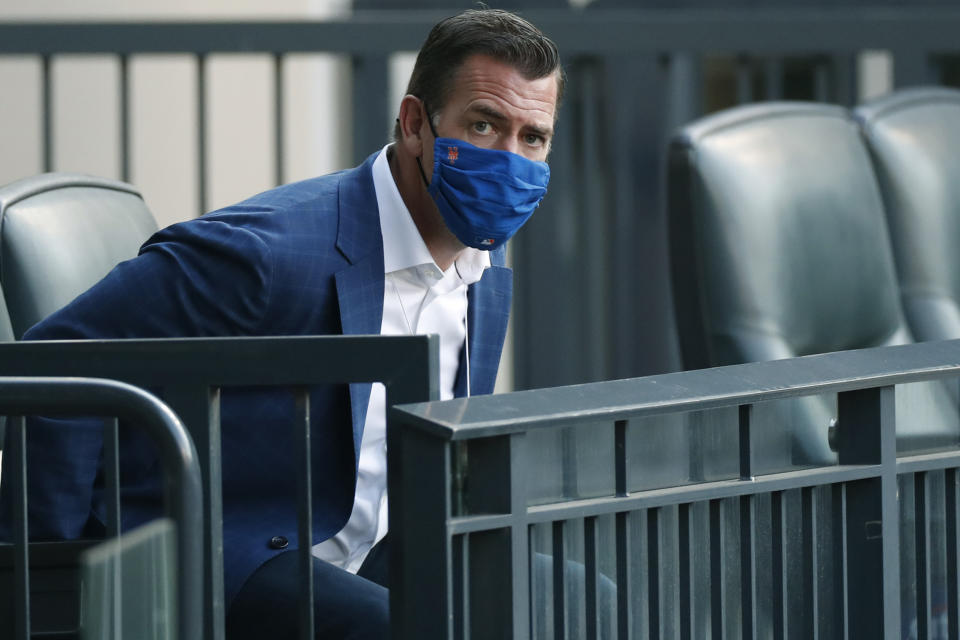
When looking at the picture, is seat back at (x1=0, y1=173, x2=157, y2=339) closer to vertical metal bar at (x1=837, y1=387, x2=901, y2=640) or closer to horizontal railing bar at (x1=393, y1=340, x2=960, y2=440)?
horizontal railing bar at (x1=393, y1=340, x2=960, y2=440)

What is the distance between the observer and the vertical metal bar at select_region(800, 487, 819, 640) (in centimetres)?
147

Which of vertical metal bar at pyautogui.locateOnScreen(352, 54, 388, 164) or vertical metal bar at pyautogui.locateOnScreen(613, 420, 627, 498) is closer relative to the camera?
vertical metal bar at pyautogui.locateOnScreen(613, 420, 627, 498)

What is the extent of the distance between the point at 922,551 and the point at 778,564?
0.22 m

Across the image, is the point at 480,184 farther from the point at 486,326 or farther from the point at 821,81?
the point at 821,81

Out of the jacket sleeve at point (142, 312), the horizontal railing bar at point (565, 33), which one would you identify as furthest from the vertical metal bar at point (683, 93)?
the jacket sleeve at point (142, 312)

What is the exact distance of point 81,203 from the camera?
93.0 inches

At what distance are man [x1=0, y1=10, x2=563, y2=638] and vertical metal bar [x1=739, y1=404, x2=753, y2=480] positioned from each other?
494 mm

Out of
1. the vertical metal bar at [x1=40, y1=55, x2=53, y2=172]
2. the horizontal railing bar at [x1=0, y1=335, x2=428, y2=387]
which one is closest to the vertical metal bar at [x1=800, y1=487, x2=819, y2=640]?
the horizontal railing bar at [x1=0, y1=335, x2=428, y2=387]

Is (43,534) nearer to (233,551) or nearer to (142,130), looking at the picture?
(233,551)

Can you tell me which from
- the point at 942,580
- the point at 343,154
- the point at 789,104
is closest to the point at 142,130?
the point at 343,154

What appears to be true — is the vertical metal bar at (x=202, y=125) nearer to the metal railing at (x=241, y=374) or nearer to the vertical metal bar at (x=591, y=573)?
the metal railing at (x=241, y=374)

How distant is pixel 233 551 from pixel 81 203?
0.89m

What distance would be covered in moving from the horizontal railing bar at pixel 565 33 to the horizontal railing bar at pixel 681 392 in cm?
199

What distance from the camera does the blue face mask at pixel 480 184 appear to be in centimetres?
194
